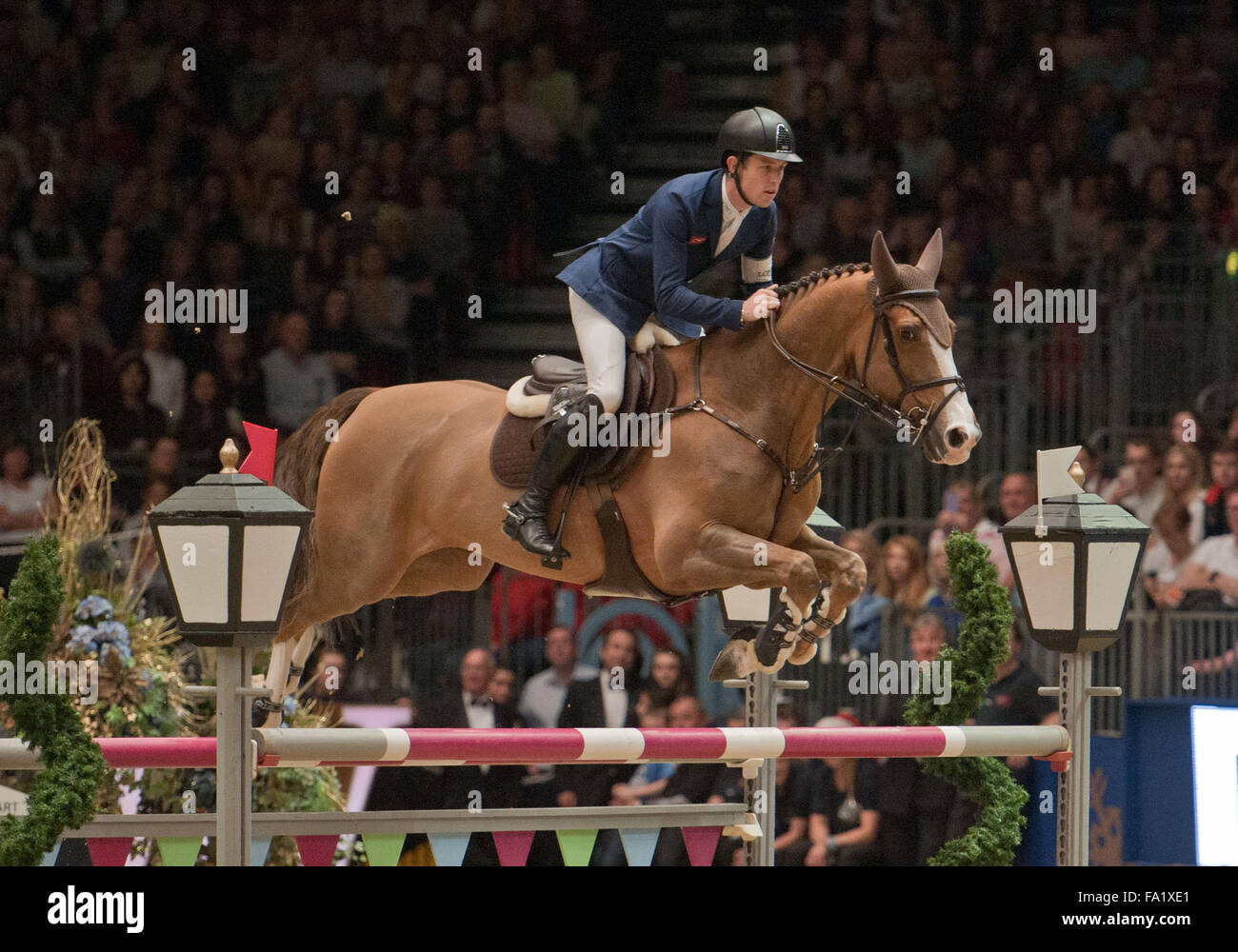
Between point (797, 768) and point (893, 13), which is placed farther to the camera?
point (893, 13)

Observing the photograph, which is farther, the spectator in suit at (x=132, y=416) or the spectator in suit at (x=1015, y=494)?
the spectator in suit at (x=132, y=416)

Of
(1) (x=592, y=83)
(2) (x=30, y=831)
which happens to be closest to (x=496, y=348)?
(1) (x=592, y=83)

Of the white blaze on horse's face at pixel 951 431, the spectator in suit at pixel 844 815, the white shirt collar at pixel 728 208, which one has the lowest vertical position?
the spectator in suit at pixel 844 815

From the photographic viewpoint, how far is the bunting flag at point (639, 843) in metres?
5.68

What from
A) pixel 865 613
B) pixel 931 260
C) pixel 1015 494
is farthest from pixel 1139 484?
pixel 931 260

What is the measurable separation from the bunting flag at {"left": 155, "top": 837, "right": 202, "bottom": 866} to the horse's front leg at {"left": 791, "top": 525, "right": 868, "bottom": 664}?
1802 millimetres

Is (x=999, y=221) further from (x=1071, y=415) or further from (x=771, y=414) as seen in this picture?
(x=771, y=414)

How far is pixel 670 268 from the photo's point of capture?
18.9ft

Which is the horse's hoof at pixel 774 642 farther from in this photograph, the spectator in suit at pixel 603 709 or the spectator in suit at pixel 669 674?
the spectator in suit at pixel 669 674

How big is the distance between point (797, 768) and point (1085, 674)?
9.86 feet

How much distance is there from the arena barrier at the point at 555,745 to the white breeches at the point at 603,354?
1.22 m

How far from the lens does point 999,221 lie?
453 inches

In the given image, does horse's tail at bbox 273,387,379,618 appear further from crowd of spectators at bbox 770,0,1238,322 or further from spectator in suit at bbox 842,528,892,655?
crowd of spectators at bbox 770,0,1238,322

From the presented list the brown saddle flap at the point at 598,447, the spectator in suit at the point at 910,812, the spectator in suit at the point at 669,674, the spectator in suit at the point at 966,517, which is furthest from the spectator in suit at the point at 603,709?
the brown saddle flap at the point at 598,447
